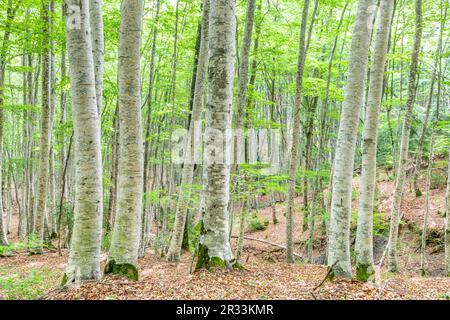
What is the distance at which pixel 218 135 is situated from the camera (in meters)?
4.92

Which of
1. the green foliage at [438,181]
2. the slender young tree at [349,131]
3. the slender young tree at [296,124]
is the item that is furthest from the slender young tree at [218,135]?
the green foliage at [438,181]

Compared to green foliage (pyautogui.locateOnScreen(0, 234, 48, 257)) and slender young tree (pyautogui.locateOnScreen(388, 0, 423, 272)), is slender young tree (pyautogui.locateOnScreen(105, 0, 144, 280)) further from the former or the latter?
slender young tree (pyautogui.locateOnScreen(388, 0, 423, 272))

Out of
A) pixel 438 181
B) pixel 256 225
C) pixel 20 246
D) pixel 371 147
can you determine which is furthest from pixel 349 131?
pixel 256 225

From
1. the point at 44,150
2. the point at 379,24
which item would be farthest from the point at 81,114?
the point at 44,150

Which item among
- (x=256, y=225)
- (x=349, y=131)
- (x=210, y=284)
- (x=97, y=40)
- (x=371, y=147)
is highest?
(x=97, y=40)

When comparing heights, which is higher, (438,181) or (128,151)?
(128,151)

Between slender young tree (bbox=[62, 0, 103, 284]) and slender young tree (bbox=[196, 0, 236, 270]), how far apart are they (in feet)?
5.05

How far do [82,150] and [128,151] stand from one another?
24.2 inches

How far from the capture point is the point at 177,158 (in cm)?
2145

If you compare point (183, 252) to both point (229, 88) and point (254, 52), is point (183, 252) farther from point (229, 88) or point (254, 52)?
point (229, 88)

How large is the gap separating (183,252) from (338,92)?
8059 mm

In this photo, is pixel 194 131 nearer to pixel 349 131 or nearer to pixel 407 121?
pixel 349 131

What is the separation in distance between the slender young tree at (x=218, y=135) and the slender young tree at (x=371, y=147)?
8.67 ft

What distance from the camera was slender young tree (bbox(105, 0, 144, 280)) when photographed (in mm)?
4840
